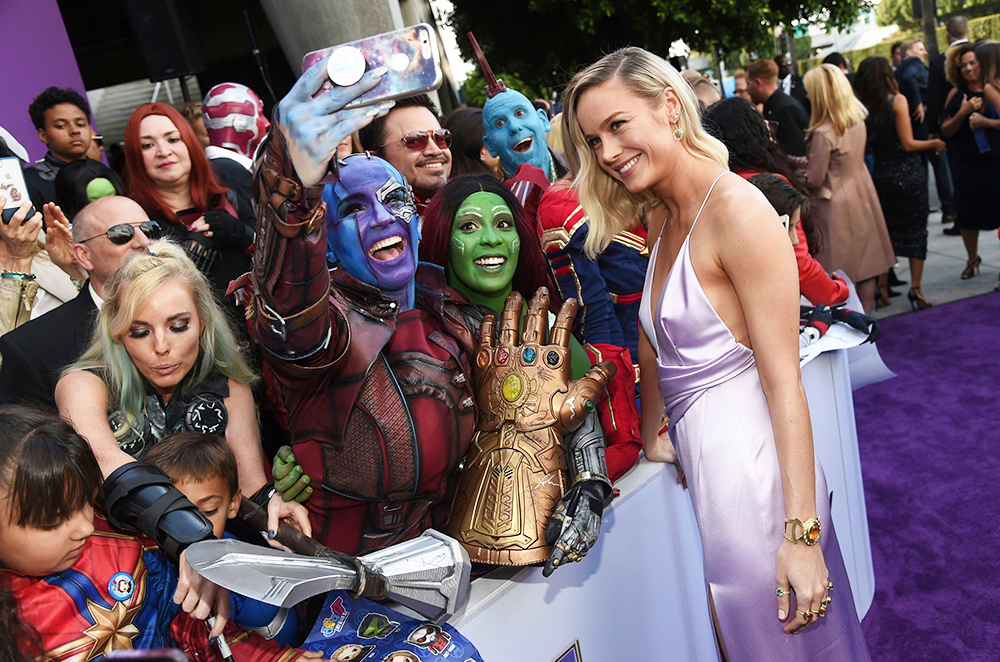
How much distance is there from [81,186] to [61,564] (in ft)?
Answer: 5.56

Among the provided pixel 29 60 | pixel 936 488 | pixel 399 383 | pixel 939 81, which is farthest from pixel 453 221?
pixel 939 81

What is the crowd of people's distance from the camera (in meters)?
1.46

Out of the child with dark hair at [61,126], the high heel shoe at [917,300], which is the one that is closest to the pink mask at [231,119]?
the child with dark hair at [61,126]

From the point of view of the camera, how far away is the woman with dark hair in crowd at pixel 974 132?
19.8 feet

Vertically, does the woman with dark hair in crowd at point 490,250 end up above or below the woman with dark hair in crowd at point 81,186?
below

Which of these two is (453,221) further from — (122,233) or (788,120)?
(788,120)

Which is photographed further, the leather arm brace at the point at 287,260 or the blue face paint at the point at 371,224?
the blue face paint at the point at 371,224

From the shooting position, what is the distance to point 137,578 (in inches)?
61.9

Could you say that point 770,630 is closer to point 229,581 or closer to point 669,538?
point 669,538

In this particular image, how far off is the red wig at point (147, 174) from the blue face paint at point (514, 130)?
106 centimetres

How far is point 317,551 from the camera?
1.61 meters

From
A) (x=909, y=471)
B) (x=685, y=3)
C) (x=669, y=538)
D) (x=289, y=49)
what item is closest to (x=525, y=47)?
(x=685, y=3)

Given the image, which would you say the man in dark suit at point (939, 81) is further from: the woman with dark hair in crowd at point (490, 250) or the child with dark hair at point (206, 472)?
the child with dark hair at point (206, 472)

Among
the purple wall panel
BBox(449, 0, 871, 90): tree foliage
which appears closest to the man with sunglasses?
the purple wall panel
